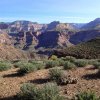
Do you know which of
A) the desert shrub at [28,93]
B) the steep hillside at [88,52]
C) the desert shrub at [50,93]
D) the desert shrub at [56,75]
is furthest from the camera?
the steep hillside at [88,52]

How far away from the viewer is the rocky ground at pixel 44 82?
34.8ft

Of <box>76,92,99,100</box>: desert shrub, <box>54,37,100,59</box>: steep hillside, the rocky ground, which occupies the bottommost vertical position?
<box>54,37,100,59</box>: steep hillside

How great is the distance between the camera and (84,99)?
8414 mm

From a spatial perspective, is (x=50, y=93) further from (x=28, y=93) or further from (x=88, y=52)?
(x=88, y=52)

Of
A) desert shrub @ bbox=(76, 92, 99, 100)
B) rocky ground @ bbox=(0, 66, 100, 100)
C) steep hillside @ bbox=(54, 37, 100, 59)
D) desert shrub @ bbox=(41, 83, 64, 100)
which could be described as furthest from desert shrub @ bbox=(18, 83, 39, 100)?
steep hillside @ bbox=(54, 37, 100, 59)

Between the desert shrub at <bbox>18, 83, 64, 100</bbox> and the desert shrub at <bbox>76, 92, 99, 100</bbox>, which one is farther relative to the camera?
the desert shrub at <bbox>18, 83, 64, 100</bbox>

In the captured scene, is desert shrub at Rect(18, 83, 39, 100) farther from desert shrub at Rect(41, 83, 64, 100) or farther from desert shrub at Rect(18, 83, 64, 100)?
desert shrub at Rect(41, 83, 64, 100)

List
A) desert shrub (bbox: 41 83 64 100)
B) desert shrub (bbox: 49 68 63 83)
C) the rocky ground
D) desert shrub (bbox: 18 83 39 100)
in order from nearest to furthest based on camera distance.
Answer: desert shrub (bbox: 41 83 64 100) < desert shrub (bbox: 18 83 39 100) < the rocky ground < desert shrub (bbox: 49 68 63 83)

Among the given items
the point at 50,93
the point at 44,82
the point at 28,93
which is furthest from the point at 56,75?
the point at 50,93

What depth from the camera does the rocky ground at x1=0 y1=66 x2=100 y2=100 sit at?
10.6 meters

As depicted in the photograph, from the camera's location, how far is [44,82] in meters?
12.2

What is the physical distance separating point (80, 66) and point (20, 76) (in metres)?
4.00

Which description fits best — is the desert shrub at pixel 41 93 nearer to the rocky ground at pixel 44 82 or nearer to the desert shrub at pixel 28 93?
the desert shrub at pixel 28 93

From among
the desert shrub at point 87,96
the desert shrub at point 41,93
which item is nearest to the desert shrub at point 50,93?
the desert shrub at point 41,93
